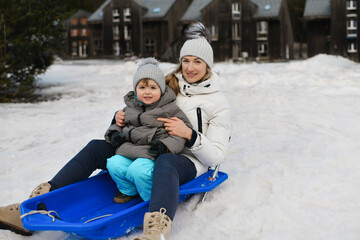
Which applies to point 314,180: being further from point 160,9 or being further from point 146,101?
point 160,9

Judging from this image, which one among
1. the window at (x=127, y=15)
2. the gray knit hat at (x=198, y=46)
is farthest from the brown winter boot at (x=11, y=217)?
the window at (x=127, y=15)

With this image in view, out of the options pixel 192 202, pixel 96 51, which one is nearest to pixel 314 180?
pixel 192 202

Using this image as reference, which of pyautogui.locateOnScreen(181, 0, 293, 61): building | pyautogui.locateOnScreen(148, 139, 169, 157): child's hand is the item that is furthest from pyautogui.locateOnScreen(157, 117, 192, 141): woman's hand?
pyautogui.locateOnScreen(181, 0, 293, 61): building

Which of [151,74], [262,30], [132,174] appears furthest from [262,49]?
[132,174]

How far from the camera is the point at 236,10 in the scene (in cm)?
2339

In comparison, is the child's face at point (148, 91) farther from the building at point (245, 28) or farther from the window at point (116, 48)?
the window at point (116, 48)

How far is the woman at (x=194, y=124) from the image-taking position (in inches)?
101

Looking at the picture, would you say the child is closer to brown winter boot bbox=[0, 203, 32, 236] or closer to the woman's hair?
the woman's hair

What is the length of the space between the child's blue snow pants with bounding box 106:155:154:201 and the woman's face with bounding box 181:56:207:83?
808 millimetres

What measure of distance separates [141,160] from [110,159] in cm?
28

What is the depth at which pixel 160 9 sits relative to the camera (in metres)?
26.8

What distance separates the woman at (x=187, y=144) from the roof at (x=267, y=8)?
20602mm

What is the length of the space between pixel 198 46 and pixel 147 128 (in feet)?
2.65

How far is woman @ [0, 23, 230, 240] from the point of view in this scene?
2537 millimetres
